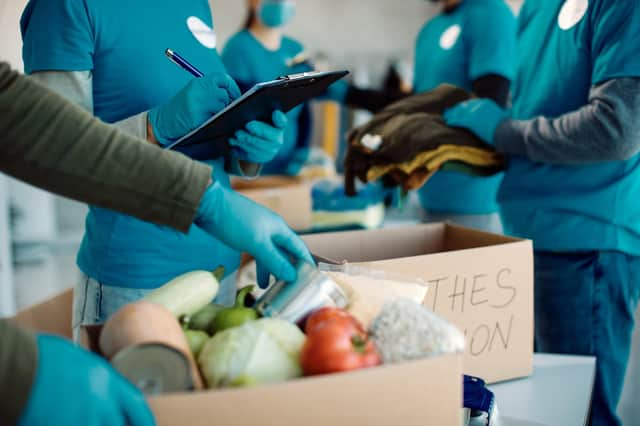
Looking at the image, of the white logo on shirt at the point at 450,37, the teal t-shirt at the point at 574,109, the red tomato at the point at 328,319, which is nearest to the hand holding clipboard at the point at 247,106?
the red tomato at the point at 328,319

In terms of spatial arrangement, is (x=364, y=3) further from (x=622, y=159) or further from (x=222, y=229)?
(x=222, y=229)

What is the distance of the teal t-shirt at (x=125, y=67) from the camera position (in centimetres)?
101

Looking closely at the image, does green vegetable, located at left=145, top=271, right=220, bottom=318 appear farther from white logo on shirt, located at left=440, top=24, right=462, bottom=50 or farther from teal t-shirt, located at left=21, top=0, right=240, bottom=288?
white logo on shirt, located at left=440, top=24, right=462, bottom=50

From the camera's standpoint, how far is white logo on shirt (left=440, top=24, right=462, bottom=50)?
195cm

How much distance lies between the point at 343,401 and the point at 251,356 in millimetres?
107

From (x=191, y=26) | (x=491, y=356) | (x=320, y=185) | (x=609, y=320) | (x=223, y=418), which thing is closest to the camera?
(x=223, y=418)

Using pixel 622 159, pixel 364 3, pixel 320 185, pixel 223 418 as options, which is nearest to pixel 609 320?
pixel 622 159

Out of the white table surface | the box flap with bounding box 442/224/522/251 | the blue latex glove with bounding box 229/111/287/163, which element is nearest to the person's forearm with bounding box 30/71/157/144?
the blue latex glove with bounding box 229/111/287/163

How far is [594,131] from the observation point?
1227mm

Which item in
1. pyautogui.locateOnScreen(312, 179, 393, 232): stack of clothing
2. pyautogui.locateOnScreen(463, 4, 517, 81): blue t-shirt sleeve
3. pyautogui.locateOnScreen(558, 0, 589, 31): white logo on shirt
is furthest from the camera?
pyautogui.locateOnScreen(312, 179, 393, 232): stack of clothing

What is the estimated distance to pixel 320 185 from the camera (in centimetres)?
279

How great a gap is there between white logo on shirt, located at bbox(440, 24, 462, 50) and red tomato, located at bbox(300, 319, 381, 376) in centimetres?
155

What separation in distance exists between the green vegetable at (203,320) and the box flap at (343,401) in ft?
0.65

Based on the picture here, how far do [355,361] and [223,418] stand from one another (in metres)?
0.15
